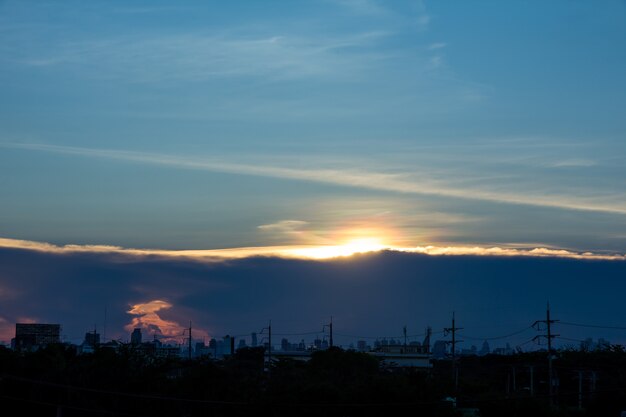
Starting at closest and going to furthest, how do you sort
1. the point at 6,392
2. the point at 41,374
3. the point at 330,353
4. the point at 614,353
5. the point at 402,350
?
the point at 6,392 < the point at 41,374 < the point at 330,353 < the point at 614,353 < the point at 402,350

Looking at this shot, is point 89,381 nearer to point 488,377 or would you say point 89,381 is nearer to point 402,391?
point 402,391

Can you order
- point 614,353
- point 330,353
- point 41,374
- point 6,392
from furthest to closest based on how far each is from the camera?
point 614,353 → point 330,353 → point 41,374 → point 6,392

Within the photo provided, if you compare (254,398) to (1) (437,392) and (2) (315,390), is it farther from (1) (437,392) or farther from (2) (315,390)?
(1) (437,392)

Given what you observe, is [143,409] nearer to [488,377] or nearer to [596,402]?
[596,402]

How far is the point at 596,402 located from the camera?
2721 inches

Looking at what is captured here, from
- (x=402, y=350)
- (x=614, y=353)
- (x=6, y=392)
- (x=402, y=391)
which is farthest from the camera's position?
(x=402, y=350)

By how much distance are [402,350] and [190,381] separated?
125 meters

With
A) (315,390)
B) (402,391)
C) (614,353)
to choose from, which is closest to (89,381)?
(315,390)

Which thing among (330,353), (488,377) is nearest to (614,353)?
(488,377)

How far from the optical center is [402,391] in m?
60.6

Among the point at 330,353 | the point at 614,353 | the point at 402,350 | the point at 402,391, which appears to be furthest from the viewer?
the point at 402,350

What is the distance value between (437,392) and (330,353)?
46550 mm

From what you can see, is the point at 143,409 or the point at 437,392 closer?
the point at 143,409

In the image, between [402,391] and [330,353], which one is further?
[330,353]
